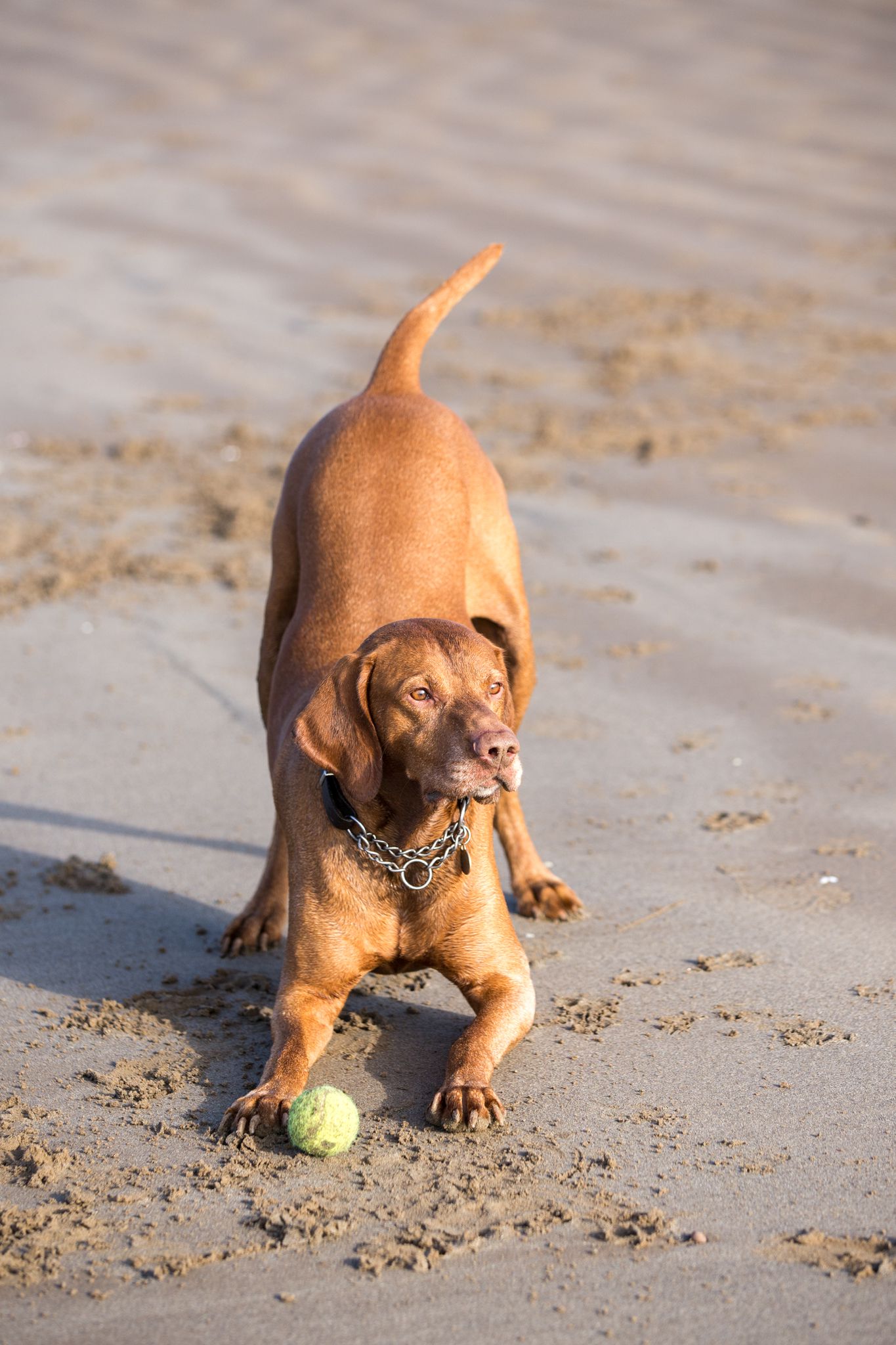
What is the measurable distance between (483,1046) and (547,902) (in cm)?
99

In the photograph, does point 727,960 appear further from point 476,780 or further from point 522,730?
point 522,730

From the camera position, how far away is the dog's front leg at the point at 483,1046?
11.2 feet

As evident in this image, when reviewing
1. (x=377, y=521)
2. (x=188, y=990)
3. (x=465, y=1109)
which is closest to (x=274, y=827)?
(x=188, y=990)

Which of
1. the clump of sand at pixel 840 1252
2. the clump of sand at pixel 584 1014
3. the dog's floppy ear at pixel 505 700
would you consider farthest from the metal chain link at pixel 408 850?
the clump of sand at pixel 840 1252

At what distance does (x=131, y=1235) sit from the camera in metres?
3.01

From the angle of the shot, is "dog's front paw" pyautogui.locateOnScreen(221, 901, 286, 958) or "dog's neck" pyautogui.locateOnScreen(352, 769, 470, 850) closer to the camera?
"dog's neck" pyautogui.locateOnScreen(352, 769, 470, 850)

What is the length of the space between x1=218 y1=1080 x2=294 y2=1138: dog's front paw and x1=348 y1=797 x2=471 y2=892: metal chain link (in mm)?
542

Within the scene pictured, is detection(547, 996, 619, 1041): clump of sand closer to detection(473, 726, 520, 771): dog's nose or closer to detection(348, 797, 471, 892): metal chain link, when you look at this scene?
detection(348, 797, 471, 892): metal chain link

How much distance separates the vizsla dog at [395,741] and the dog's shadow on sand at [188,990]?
5.3 inches

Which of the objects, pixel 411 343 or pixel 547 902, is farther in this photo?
pixel 411 343

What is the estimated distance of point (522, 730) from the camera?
19.6ft

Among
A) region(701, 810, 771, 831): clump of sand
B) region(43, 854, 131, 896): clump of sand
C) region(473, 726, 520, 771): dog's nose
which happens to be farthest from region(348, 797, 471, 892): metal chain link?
region(701, 810, 771, 831): clump of sand

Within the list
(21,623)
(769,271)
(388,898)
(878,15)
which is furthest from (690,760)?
(878,15)

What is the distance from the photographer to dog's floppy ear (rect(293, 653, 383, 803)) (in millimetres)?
3525
